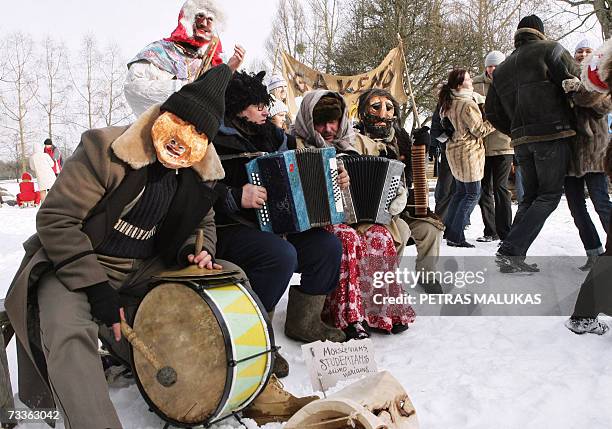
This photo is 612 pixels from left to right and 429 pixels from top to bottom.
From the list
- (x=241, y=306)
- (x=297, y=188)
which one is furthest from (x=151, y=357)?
(x=297, y=188)

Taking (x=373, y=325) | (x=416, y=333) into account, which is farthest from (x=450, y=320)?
(x=373, y=325)

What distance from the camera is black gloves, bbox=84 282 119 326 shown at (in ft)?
6.27

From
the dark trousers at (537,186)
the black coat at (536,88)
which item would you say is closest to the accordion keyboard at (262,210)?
the dark trousers at (537,186)

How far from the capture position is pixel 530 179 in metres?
4.29

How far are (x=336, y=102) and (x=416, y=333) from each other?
1.61 m

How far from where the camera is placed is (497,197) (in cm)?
580

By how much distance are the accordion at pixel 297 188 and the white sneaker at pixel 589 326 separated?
5.07ft

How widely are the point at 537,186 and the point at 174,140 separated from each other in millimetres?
3305

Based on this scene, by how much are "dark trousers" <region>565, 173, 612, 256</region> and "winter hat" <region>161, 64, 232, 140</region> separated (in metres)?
3.20

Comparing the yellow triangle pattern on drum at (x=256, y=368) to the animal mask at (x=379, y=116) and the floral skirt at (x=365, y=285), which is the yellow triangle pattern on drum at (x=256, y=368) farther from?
the animal mask at (x=379, y=116)

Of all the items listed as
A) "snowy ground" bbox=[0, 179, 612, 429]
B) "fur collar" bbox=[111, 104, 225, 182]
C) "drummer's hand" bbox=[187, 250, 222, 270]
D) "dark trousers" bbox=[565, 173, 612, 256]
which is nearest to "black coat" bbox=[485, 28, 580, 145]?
"dark trousers" bbox=[565, 173, 612, 256]

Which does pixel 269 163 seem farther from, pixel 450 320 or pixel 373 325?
pixel 450 320

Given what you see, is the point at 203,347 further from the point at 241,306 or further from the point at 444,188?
Answer: the point at 444,188

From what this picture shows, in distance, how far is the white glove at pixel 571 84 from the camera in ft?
12.7
